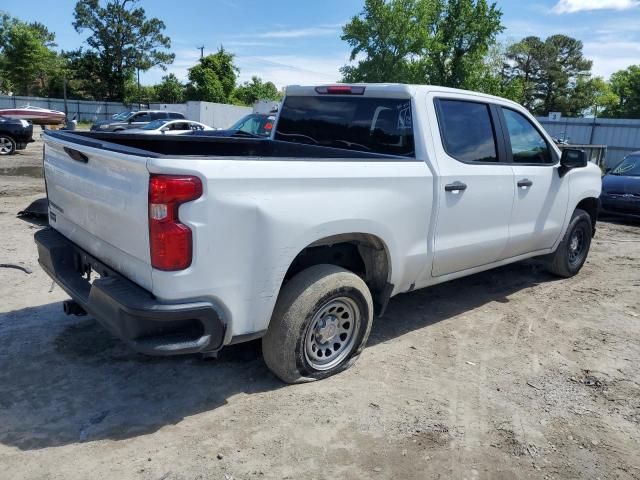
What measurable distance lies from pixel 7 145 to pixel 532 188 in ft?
56.1

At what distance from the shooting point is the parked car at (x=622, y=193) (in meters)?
10.2

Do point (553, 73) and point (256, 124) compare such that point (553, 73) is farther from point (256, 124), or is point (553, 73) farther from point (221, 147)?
point (221, 147)

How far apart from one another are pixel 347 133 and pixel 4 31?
238 ft

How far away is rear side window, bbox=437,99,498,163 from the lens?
4203mm

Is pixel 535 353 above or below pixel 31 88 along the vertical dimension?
below

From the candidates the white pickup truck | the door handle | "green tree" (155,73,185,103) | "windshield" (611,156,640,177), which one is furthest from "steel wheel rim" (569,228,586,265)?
"green tree" (155,73,185,103)

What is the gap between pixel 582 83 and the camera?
73.9m

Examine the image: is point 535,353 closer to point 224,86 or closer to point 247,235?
point 247,235

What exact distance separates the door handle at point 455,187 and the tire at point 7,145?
16.8 m

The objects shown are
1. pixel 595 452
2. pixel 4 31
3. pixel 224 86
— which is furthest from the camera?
pixel 4 31

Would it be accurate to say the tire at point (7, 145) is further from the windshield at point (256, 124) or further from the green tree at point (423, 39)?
the green tree at point (423, 39)

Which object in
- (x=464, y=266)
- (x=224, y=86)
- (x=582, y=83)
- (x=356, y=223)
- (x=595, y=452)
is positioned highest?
(x=582, y=83)

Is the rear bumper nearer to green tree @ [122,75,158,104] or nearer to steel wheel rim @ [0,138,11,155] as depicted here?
steel wheel rim @ [0,138,11,155]

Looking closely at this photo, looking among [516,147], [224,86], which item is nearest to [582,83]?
[224,86]
